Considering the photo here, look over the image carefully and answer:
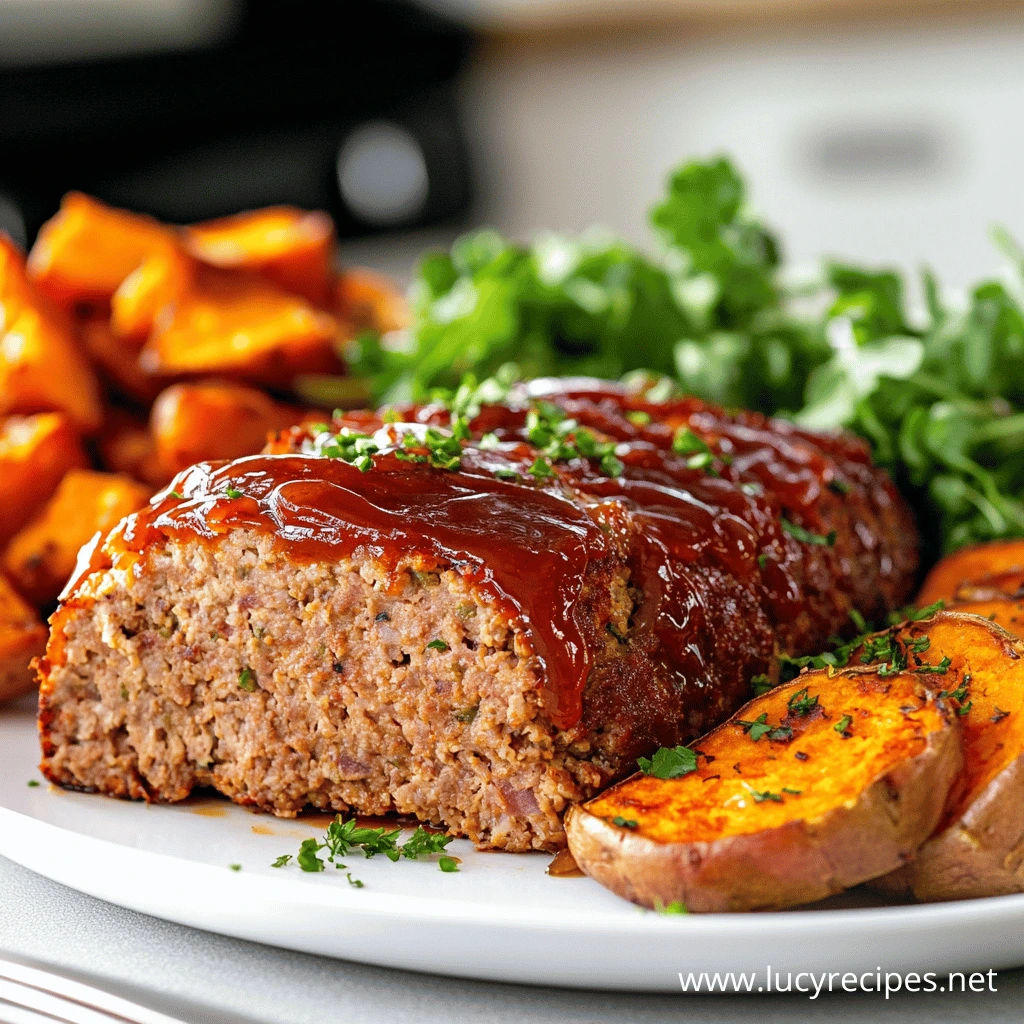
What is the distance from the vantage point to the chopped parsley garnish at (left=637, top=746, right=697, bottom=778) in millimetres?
2328

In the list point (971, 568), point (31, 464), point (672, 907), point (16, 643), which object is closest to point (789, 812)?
point (672, 907)

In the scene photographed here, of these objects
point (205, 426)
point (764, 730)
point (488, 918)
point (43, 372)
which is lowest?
point (488, 918)

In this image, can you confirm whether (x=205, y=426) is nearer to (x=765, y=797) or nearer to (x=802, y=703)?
(x=802, y=703)

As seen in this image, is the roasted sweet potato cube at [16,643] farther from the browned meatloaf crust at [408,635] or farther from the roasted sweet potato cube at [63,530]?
the browned meatloaf crust at [408,635]

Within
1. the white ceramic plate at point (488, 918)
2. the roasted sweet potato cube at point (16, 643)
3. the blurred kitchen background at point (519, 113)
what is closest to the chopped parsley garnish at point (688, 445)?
the white ceramic plate at point (488, 918)

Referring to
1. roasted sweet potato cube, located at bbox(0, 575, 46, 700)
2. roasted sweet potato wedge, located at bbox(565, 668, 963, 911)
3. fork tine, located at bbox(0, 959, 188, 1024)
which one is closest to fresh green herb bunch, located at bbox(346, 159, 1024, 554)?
roasted sweet potato cube, located at bbox(0, 575, 46, 700)

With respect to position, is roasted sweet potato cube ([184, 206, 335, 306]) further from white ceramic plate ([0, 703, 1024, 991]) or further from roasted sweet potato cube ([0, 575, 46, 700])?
white ceramic plate ([0, 703, 1024, 991])

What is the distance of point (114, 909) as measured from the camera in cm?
238

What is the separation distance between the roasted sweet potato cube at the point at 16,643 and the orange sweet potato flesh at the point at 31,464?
405mm

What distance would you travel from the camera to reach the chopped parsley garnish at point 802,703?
2.39 m

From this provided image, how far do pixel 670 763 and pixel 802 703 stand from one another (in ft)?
0.89

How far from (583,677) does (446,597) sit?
0.29m

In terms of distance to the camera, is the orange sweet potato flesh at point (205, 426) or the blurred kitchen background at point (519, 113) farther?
the blurred kitchen background at point (519, 113)

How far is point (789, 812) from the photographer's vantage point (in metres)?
2.06
